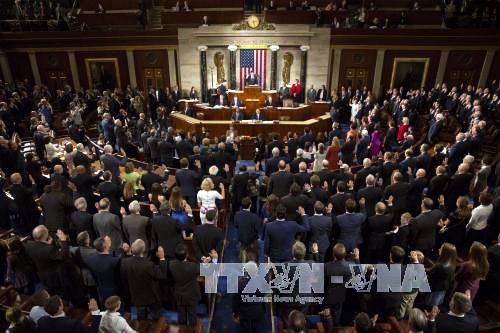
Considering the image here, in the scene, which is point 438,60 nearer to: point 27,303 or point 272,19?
point 272,19

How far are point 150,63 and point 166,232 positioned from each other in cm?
1375

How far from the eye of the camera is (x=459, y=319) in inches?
127

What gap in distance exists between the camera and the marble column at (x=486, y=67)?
1565 centimetres

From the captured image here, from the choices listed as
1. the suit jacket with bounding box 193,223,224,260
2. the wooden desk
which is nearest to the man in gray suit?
the suit jacket with bounding box 193,223,224,260

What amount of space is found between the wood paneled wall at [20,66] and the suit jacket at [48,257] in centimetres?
1513

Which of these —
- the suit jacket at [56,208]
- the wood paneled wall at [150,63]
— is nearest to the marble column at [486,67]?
the wood paneled wall at [150,63]

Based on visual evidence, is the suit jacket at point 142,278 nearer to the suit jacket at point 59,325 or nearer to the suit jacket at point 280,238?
the suit jacket at point 59,325

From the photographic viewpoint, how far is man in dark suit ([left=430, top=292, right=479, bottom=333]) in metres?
3.15

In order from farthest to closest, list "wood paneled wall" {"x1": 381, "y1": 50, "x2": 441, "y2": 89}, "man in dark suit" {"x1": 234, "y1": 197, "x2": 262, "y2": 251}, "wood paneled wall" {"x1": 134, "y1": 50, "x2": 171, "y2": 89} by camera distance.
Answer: "wood paneled wall" {"x1": 134, "y1": 50, "x2": 171, "y2": 89} → "wood paneled wall" {"x1": 381, "y1": 50, "x2": 441, "y2": 89} → "man in dark suit" {"x1": 234, "y1": 197, "x2": 262, "y2": 251}

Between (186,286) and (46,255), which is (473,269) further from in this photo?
(46,255)

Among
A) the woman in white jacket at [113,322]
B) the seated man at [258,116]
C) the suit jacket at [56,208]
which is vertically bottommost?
the seated man at [258,116]

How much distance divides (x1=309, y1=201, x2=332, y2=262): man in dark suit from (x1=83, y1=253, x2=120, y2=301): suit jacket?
2.52 m

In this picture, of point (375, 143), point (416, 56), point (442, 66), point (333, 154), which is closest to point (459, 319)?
point (333, 154)

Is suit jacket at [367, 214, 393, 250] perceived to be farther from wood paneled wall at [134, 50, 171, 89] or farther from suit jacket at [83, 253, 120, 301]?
wood paneled wall at [134, 50, 171, 89]
